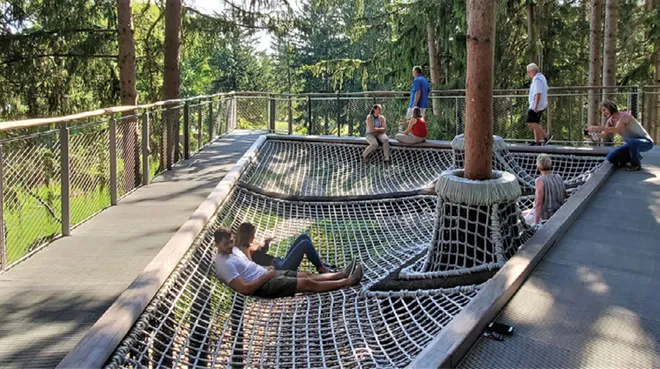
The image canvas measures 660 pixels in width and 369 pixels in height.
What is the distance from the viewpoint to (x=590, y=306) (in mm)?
3863

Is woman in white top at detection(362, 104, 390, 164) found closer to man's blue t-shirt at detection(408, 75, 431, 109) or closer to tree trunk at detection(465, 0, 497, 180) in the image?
man's blue t-shirt at detection(408, 75, 431, 109)

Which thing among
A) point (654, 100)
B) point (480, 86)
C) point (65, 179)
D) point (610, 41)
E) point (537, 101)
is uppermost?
point (610, 41)

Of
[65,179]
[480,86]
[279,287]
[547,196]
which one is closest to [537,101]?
[547,196]

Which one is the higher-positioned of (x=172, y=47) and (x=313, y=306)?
(x=172, y=47)

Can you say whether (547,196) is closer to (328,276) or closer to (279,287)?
(328,276)

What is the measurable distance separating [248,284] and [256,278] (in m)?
0.09

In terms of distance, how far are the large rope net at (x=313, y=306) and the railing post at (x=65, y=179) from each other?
1337 millimetres

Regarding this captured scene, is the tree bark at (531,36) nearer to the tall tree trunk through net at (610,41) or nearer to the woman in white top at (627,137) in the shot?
the tall tree trunk through net at (610,41)

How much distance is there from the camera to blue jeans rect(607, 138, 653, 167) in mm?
8742

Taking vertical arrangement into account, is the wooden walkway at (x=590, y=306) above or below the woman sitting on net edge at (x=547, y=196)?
→ below

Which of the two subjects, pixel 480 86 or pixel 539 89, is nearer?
pixel 480 86

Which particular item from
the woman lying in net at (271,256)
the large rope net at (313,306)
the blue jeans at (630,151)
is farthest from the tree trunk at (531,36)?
the woman lying in net at (271,256)

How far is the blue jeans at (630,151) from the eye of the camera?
8.74 meters

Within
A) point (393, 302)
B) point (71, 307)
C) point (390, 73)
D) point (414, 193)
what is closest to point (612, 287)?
point (393, 302)
